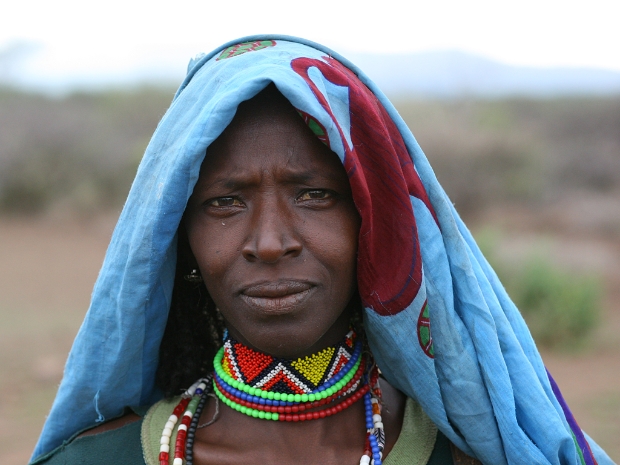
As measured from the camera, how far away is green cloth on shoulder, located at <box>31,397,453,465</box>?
5.75 feet

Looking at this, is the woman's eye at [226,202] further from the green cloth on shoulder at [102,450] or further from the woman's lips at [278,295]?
the green cloth on shoulder at [102,450]

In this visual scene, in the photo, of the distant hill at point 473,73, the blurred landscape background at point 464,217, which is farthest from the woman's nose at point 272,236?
the distant hill at point 473,73

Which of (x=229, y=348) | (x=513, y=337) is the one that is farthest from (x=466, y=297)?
(x=229, y=348)

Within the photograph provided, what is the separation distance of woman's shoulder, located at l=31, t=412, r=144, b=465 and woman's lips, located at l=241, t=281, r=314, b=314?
1.80ft

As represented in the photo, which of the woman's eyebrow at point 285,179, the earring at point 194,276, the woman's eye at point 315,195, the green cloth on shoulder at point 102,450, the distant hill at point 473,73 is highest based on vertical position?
the woman's eyebrow at point 285,179

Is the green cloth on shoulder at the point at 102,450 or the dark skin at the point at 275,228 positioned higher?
the dark skin at the point at 275,228

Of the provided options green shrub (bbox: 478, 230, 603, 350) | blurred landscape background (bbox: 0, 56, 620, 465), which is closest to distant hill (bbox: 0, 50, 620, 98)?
blurred landscape background (bbox: 0, 56, 620, 465)

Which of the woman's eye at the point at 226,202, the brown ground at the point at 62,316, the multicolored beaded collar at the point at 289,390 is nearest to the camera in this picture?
the woman's eye at the point at 226,202

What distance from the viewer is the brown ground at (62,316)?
5.56 metres

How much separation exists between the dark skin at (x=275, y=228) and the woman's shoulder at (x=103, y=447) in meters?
0.43

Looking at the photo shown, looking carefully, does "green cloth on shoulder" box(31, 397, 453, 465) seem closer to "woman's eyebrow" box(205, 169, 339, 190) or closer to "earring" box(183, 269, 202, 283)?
"earring" box(183, 269, 202, 283)

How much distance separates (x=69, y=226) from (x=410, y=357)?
Result: 13.8 meters

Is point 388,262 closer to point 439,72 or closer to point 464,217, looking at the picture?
point 464,217

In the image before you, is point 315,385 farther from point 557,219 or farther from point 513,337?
point 557,219
